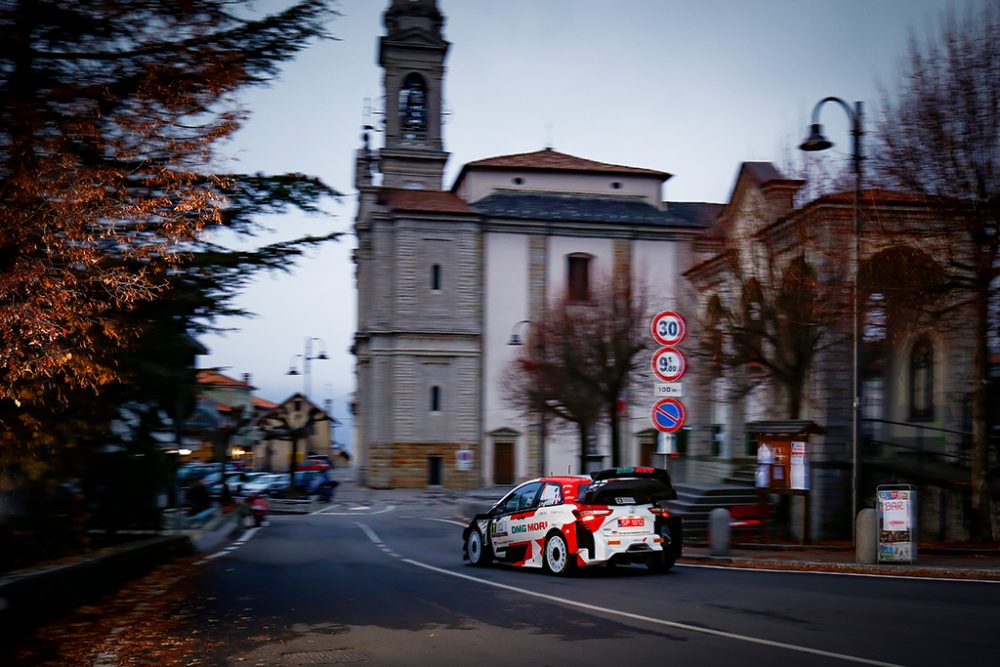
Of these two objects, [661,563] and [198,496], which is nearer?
[661,563]

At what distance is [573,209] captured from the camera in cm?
7181

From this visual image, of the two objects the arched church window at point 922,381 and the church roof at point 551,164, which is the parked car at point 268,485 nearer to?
the church roof at point 551,164

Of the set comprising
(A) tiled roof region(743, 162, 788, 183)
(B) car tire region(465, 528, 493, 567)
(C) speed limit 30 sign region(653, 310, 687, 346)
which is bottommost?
(B) car tire region(465, 528, 493, 567)

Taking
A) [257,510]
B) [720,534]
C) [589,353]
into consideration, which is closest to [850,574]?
[720,534]

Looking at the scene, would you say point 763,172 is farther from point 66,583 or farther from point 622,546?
point 66,583

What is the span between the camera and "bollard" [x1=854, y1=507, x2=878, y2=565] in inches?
672

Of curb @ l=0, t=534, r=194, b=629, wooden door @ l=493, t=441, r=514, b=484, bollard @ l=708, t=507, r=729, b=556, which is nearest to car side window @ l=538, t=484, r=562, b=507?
bollard @ l=708, t=507, r=729, b=556

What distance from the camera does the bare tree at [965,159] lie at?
62.9ft

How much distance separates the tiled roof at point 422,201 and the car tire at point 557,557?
50940 mm

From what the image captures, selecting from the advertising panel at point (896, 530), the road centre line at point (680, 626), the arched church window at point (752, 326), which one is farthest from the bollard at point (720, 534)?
the arched church window at point (752, 326)

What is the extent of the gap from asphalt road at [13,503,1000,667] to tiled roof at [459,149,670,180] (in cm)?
5594

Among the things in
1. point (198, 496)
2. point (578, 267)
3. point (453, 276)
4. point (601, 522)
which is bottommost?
point (198, 496)

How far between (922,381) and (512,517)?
15409 mm

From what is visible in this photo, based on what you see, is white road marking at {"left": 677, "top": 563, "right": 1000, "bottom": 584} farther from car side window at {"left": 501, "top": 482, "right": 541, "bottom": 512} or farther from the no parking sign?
car side window at {"left": 501, "top": 482, "right": 541, "bottom": 512}
